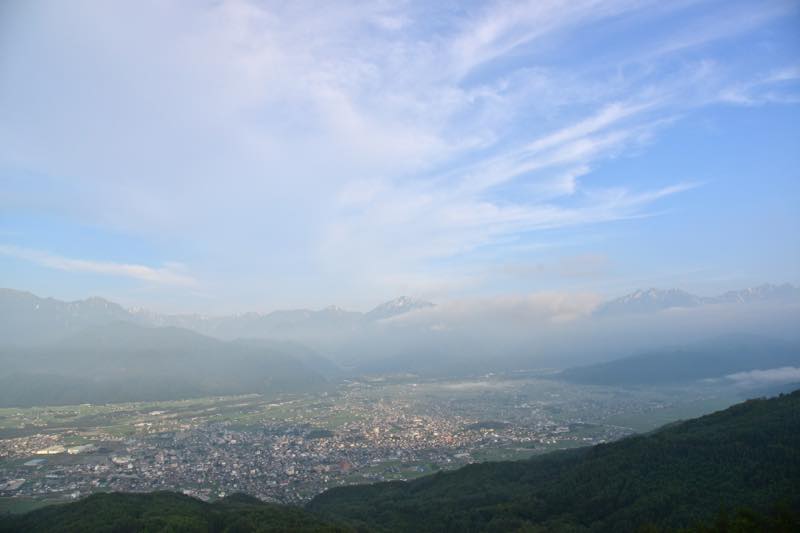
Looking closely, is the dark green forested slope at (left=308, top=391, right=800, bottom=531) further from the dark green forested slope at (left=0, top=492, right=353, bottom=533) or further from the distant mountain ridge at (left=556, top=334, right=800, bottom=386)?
the distant mountain ridge at (left=556, top=334, right=800, bottom=386)

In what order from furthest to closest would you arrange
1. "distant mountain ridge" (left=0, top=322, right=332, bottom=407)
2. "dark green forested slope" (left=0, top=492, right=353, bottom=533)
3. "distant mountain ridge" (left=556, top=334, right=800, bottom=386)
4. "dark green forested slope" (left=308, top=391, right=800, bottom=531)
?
"distant mountain ridge" (left=556, top=334, right=800, bottom=386), "distant mountain ridge" (left=0, top=322, right=332, bottom=407), "dark green forested slope" (left=308, top=391, right=800, bottom=531), "dark green forested slope" (left=0, top=492, right=353, bottom=533)

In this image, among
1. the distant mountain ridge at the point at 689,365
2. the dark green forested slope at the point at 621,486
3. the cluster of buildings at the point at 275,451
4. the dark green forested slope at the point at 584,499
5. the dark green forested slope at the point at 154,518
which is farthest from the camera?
the distant mountain ridge at the point at 689,365

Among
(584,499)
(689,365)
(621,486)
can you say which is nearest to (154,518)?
Answer: (584,499)

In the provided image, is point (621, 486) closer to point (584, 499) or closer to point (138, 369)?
point (584, 499)

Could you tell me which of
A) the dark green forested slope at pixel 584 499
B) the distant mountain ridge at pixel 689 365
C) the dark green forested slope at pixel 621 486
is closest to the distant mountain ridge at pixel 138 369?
the distant mountain ridge at pixel 689 365

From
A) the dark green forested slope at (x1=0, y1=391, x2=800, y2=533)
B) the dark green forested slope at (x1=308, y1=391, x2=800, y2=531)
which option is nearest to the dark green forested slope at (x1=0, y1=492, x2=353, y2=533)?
the dark green forested slope at (x1=0, y1=391, x2=800, y2=533)

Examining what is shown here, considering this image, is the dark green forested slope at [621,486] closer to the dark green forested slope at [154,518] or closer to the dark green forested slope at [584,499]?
the dark green forested slope at [584,499]

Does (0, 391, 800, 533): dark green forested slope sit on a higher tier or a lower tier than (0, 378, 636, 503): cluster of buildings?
higher
